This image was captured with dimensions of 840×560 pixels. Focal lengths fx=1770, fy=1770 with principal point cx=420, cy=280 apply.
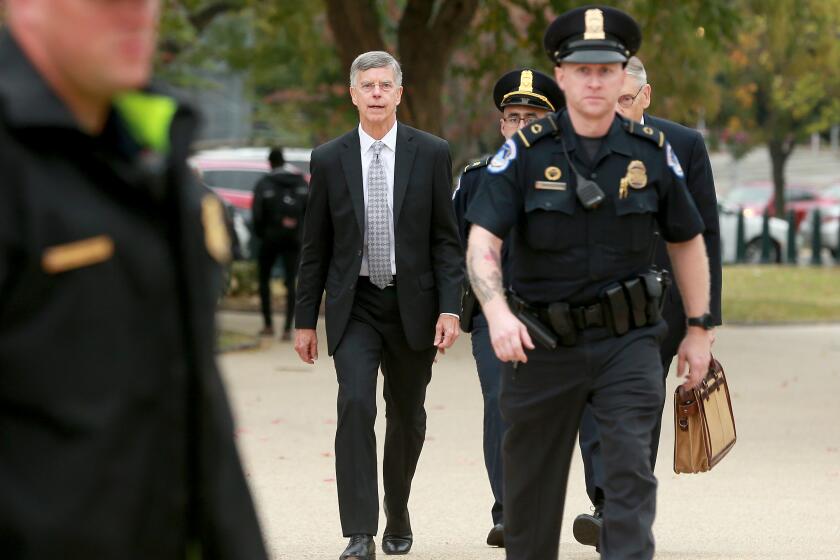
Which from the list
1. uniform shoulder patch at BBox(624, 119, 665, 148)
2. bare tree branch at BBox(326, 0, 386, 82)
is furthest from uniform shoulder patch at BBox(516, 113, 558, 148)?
bare tree branch at BBox(326, 0, 386, 82)

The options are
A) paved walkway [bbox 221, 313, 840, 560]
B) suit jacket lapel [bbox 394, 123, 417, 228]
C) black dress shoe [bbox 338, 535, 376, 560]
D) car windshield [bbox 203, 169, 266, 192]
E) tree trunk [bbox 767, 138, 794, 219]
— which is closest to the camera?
black dress shoe [bbox 338, 535, 376, 560]

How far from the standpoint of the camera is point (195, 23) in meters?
31.0

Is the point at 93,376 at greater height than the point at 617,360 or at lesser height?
greater

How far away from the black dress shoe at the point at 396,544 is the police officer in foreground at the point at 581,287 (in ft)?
5.46

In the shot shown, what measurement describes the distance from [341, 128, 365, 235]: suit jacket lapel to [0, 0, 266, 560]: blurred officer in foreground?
4.41 m

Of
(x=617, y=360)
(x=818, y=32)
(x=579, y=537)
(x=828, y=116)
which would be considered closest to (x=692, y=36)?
(x=818, y=32)

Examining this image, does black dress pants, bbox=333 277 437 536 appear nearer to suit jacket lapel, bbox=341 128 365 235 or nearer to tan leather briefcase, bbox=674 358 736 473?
suit jacket lapel, bbox=341 128 365 235

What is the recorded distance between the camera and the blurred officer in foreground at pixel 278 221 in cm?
1716

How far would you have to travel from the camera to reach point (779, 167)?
144 ft

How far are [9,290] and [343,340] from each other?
4.61 metres

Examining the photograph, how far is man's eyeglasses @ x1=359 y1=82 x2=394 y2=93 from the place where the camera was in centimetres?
714

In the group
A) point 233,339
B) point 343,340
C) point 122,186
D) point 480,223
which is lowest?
point 233,339

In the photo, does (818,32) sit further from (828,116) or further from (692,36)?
(828,116)

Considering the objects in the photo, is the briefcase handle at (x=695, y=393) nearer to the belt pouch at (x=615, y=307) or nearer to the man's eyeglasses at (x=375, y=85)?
the belt pouch at (x=615, y=307)
